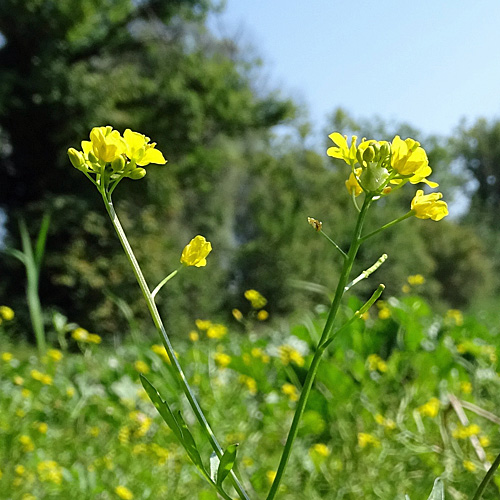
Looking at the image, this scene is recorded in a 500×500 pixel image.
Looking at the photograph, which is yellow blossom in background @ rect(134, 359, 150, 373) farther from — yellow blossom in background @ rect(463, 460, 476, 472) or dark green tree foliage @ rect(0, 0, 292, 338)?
dark green tree foliage @ rect(0, 0, 292, 338)

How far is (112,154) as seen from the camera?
363 mm

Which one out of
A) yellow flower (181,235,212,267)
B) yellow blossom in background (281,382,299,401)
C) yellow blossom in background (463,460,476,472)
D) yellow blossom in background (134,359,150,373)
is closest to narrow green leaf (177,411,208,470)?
yellow flower (181,235,212,267)

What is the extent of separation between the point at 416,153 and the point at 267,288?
32.0ft

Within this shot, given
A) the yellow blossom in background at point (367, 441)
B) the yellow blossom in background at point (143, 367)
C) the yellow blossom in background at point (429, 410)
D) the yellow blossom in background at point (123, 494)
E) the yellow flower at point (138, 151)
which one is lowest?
the yellow blossom in background at point (123, 494)

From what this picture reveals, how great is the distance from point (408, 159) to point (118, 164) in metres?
0.19

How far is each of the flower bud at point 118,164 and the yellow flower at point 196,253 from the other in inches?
2.7

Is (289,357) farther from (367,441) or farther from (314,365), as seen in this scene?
Answer: (314,365)

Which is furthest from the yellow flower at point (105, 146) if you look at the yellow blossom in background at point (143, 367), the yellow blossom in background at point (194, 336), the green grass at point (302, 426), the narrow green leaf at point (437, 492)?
the yellow blossom in background at point (143, 367)

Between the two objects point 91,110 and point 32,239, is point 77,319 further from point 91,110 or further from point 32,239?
point 91,110

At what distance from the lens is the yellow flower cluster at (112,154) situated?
361 millimetres

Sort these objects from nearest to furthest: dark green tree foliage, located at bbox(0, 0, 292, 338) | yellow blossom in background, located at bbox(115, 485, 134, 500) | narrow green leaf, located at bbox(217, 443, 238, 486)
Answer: narrow green leaf, located at bbox(217, 443, 238, 486) < yellow blossom in background, located at bbox(115, 485, 134, 500) < dark green tree foliage, located at bbox(0, 0, 292, 338)

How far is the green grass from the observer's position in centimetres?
100

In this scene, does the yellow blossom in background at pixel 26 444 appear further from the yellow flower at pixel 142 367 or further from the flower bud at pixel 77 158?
the flower bud at pixel 77 158

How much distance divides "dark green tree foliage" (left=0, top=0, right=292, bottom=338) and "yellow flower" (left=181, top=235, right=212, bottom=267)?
837cm
